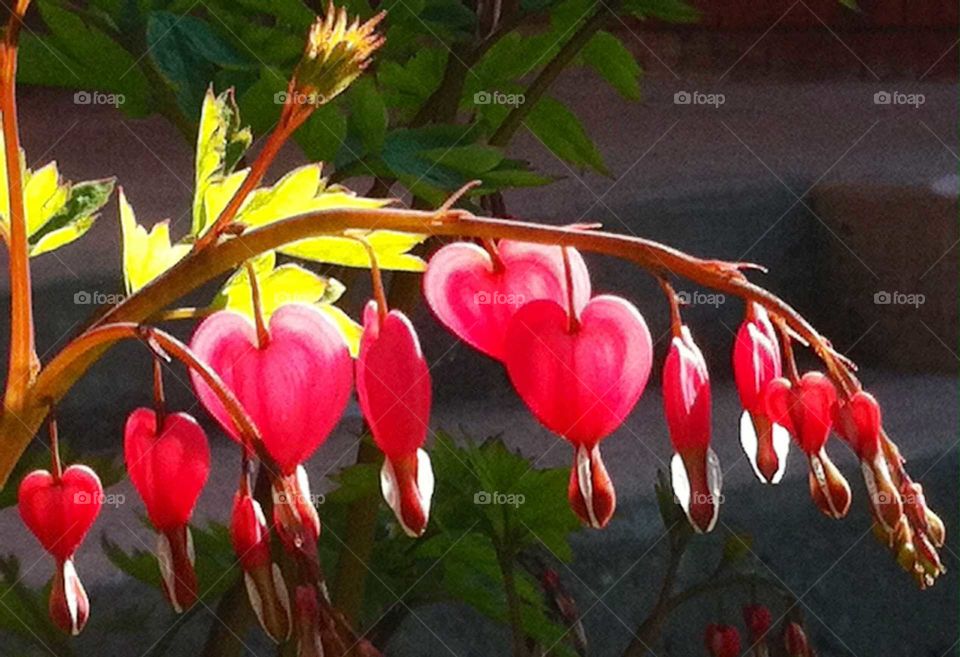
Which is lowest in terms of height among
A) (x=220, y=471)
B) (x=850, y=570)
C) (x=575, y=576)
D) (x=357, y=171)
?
(x=850, y=570)

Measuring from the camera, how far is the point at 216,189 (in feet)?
1.74

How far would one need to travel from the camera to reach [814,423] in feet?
1.41

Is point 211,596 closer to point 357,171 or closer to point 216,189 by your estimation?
point 357,171

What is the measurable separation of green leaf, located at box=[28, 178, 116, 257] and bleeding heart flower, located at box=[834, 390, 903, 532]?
0.30 metres

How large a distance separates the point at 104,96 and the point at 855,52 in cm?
233

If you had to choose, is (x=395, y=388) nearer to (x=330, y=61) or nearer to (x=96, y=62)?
(x=330, y=61)

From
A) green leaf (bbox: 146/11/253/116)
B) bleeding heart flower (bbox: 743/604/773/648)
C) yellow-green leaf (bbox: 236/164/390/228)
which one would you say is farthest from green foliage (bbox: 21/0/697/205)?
bleeding heart flower (bbox: 743/604/773/648)

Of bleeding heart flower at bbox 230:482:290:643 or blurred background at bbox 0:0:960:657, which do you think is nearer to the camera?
bleeding heart flower at bbox 230:482:290:643

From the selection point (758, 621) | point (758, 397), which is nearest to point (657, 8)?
point (758, 621)

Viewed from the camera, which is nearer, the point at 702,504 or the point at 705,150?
the point at 702,504

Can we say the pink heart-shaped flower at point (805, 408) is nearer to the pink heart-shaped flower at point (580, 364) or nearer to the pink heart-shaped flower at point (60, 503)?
the pink heart-shaped flower at point (580, 364)

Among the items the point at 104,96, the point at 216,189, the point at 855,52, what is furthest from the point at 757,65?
the point at 216,189

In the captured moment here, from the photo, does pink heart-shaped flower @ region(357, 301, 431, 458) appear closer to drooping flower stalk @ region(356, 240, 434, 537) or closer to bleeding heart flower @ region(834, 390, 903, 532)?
drooping flower stalk @ region(356, 240, 434, 537)

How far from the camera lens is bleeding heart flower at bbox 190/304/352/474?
46 centimetres
